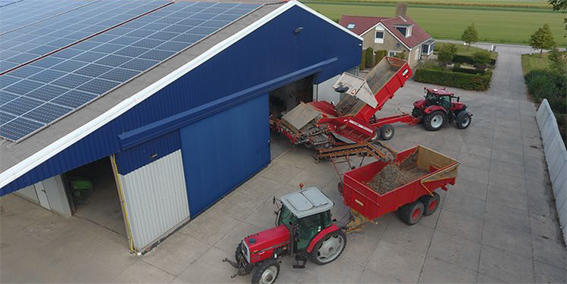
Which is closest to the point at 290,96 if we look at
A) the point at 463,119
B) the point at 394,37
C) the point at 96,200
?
the point at 463,119

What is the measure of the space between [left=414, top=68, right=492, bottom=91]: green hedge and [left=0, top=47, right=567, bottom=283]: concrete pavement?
12.0m

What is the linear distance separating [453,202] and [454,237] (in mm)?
2011

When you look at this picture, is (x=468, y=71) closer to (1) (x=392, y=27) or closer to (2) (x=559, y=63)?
(2) (x=559, y=63)

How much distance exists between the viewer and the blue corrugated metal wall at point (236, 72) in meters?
7.86

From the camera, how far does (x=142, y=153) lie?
9281 millimetres

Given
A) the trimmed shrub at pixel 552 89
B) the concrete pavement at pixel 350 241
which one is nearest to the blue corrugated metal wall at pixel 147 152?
the concrete pavement at pixel 350 241

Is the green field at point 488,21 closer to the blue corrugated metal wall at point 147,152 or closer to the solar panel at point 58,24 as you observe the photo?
the solar panel at point 58,24

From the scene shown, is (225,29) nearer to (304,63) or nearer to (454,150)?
(304,63)

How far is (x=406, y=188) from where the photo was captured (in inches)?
399

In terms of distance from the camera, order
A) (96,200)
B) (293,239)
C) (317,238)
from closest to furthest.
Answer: (293,239) < (317,238) < (96,200)

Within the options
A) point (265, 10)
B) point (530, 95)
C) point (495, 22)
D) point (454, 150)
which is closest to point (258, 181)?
point (265, 10)

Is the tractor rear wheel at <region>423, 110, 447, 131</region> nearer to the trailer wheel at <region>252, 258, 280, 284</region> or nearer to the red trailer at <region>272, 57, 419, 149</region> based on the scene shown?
the red trailer at <region>272, 57, 419, 149</region>

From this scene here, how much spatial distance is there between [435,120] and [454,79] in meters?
10.1

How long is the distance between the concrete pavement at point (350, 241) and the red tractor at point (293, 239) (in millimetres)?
510
